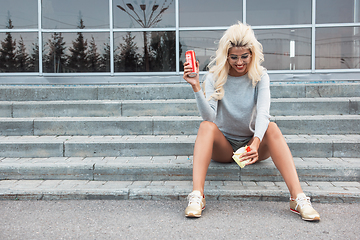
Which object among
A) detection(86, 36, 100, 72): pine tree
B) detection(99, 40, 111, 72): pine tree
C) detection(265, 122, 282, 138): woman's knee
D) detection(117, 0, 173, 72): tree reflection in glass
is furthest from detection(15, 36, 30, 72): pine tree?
detection(265, 122, 282, 138): woman's knee

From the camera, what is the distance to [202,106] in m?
2.75

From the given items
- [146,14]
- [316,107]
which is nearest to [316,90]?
[316,107]

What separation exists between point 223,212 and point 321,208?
0.87 m

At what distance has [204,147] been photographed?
9.12ft

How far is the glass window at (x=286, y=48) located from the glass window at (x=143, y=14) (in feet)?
6.36

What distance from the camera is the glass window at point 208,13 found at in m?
6.73

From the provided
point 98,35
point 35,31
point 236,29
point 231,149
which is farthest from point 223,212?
point 35,31

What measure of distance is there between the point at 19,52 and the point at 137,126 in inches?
170

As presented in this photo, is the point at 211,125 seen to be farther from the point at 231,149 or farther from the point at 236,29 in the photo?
the point at 236,29

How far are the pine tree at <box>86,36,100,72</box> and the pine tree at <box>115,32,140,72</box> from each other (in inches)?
17.2

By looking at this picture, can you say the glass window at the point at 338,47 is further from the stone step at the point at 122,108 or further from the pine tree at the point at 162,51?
the pine tree at the point at 162,51

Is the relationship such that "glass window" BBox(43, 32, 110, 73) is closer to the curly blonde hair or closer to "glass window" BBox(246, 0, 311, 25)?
"glass window" BBox(246, 0, 311, 25)

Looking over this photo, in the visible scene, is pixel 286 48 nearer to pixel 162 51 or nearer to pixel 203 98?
pixel 162 51

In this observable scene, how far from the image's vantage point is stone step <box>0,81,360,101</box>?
16.7 feet
